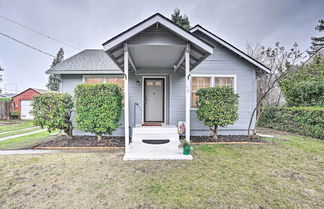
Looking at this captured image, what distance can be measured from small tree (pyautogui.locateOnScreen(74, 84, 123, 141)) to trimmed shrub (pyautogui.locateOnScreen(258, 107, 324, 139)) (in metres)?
8.87

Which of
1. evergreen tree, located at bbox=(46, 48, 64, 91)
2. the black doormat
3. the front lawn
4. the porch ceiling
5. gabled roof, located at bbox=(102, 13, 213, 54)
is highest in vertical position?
evergreen tree, located at bbox=(46, 48, 64, 91)

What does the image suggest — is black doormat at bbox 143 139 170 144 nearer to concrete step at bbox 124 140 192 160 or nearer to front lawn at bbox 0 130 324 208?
concrete step at bbox 124 140 192 160

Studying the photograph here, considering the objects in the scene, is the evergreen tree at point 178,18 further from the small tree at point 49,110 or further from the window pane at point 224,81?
the small tree at point 49,110

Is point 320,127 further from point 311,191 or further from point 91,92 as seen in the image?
point 91,92

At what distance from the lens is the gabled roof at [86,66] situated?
6.34 meters

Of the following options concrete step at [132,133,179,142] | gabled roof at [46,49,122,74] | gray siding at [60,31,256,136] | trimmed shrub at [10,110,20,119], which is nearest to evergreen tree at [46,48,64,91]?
trimmed shrub at [10,110,20,119]

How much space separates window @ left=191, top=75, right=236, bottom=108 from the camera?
6805 millimetres

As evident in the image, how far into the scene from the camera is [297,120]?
25.1 ft

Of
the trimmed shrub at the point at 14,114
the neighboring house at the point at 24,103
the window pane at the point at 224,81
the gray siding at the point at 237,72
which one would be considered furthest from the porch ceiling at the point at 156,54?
the trimmed shrub at the point at 14,114

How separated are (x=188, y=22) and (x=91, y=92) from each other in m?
16.8

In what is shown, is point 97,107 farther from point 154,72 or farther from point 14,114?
point 14,114

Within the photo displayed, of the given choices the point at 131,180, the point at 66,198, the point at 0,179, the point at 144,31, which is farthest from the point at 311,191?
the point at 0,179

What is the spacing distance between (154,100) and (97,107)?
109 inches

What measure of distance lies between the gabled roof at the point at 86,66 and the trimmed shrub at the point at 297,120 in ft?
30.7
